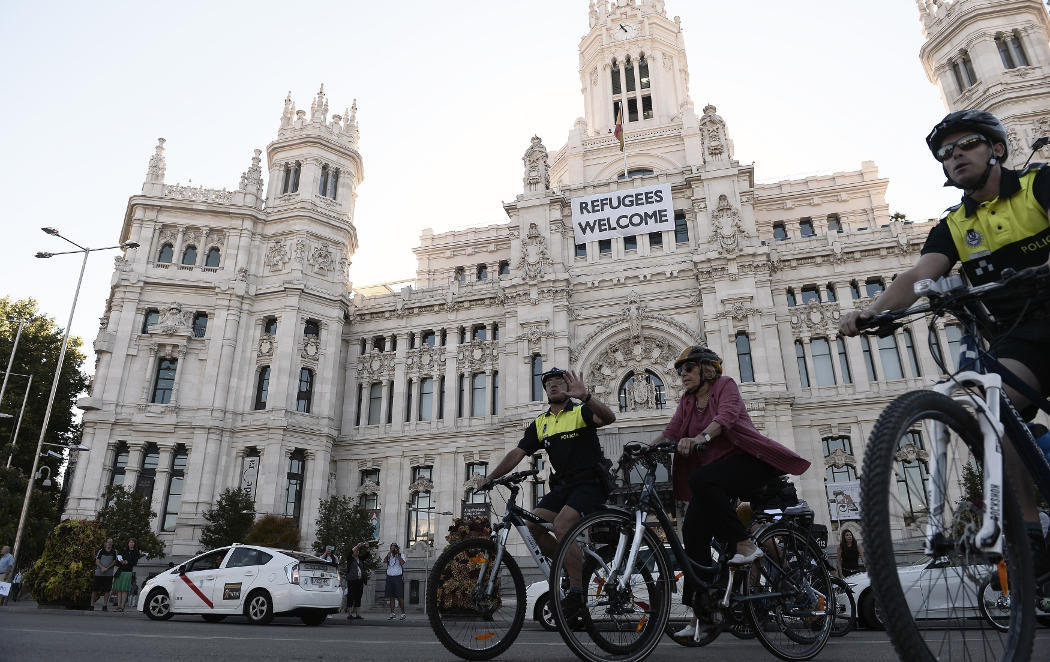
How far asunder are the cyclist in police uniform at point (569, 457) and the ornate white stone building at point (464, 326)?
23580 mm

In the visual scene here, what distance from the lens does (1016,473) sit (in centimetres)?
291

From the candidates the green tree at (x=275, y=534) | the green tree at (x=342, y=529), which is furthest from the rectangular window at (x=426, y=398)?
the green tree at (x=275, y=534)

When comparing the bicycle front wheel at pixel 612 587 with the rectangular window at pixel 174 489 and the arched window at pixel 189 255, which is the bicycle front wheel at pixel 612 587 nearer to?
the rectangular window at pixel 174 489

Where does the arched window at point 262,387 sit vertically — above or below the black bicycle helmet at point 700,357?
above

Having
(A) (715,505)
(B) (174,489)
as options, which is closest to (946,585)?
(A) (715,505)

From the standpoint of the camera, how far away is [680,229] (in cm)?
3359

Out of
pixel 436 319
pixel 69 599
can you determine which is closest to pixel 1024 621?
pixel 69 599

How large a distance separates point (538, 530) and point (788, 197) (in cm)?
3744

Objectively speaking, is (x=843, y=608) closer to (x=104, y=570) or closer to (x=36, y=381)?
(x=104, y=570)

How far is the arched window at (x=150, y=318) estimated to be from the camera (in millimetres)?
33188

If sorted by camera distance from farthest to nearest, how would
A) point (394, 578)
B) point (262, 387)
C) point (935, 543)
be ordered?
point (262, 387) → point (394, 578) → point (935, 543)

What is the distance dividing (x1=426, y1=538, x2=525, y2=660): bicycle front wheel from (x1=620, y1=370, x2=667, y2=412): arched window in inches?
1014

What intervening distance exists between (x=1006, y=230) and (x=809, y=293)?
99.1 feet

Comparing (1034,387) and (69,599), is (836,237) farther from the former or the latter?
(69,599)
